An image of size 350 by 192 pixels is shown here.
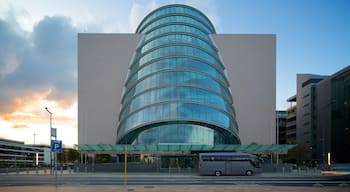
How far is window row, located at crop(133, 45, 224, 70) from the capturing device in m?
71.3

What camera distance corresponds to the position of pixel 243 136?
77.8 metres

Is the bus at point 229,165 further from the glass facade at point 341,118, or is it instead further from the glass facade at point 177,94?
the glass facade at point 341,118

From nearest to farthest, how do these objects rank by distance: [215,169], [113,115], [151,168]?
[215,169], [151,168], [113,115]

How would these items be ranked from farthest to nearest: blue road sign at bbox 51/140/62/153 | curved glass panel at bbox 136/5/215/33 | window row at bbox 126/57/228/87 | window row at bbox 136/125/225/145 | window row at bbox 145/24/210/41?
curved glass panel at bbox 136/5/215/33
window row at bbox 145/24/210/41
window row at bbox 126/57/228/87
window row at bbox 136/125/225/145
blue road sign at bbox 51/140/62/153

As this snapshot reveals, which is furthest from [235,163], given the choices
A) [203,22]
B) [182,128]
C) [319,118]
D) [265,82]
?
[319,118]

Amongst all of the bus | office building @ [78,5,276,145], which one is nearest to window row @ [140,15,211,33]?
office building @ [78,5,276,145]

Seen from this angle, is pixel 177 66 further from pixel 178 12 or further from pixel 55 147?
pixel 55 147

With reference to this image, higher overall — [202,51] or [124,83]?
[202,51]

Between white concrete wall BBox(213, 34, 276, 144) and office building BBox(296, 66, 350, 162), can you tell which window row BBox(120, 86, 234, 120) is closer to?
white concrete wall BBox(213, 34, 276, 144)

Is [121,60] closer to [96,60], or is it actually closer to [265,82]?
[96,60]

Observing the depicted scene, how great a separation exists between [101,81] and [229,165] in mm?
44665

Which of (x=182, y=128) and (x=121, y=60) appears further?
(x=121, y=60)

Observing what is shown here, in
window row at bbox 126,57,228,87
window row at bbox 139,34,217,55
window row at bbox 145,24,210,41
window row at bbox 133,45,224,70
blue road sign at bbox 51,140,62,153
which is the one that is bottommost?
blue road sign at bbox 51,140,62,153

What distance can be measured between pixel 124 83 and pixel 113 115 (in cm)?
786
